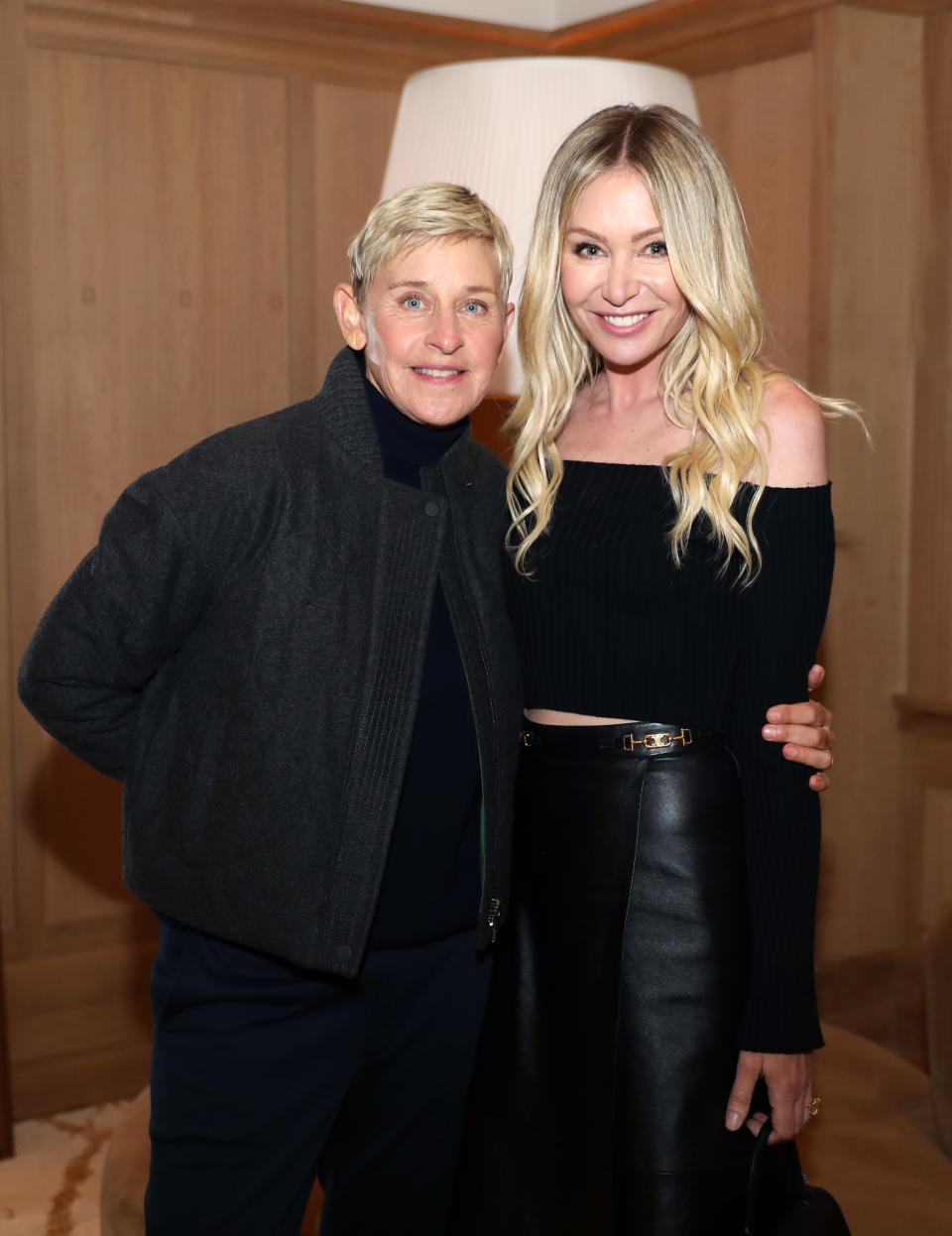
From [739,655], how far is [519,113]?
49.9 inches

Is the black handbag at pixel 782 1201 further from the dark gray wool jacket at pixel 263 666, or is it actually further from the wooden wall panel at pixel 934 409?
the wooden wall panel at pixel 934 409

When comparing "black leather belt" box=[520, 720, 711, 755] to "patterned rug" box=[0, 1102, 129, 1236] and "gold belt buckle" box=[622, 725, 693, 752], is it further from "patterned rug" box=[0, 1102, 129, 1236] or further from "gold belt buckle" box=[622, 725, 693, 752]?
"patterned rug" box=[0, 1102, 129, 1236]

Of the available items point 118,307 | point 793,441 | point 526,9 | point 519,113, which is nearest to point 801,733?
point 793,441

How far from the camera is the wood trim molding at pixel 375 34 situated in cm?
311

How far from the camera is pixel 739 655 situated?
169cm

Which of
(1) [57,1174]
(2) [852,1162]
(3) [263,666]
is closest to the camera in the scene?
(3) [263,666]

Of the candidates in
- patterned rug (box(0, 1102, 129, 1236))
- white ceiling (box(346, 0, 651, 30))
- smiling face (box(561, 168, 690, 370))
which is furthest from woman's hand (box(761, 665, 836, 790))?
white ceiling (box(346, 0, 651, 30))

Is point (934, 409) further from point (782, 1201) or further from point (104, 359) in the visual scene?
point (782, 1201)

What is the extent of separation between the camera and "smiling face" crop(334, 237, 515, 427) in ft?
5.41

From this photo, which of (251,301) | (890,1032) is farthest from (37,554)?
(890,1032)

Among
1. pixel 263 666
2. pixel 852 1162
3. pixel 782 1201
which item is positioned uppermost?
pixel 263 666


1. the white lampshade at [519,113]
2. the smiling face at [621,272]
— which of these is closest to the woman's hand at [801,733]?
the smiling face at [621,272]

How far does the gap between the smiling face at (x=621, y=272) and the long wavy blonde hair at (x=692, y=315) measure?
20 millimetres

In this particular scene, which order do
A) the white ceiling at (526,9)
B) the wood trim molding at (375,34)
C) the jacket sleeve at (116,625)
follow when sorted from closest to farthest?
1. the jacket sleeve at (116,625)
2. the wood trim molding at (375,34)
3. the white ceiling at (526,9)
